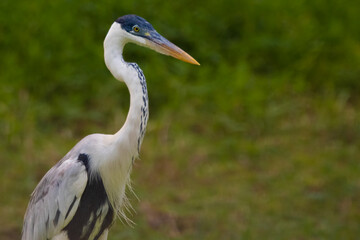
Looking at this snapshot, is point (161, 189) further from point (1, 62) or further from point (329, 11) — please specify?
point (329, 11)

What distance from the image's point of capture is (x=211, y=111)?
7113 millimetres

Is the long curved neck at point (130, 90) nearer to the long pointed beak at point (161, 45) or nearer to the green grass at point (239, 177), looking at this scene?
the long pointed beak at point (161, 45)

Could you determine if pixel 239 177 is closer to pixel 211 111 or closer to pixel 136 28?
pixel 211 111

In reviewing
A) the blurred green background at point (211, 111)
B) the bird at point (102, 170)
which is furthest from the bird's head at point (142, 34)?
the blurred green background at point (211, 111)

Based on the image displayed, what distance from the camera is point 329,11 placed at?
320 inches

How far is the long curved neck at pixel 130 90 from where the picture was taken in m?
3.98

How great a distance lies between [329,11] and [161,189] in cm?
302

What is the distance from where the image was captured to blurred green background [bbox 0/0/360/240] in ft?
19.8

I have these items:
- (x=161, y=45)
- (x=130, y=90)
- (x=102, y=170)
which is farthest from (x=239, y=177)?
(x=130, y=90)

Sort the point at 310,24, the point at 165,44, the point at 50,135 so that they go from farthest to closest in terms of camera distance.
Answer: the point at 310,24 → the point at 50,135 → the point at 165,44

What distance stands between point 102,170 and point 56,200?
0.30 metres

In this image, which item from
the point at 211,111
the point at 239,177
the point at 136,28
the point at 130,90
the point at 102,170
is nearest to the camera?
the point at 130,90

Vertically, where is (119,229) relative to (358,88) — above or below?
below

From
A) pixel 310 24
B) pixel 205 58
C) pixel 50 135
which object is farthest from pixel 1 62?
pixel 310 24
